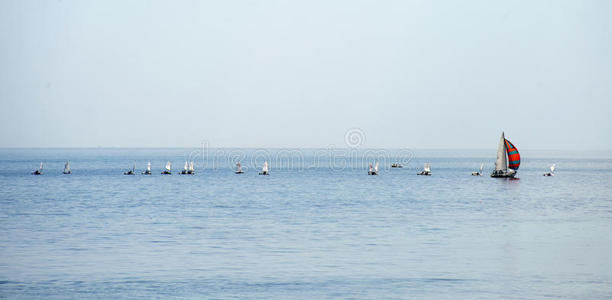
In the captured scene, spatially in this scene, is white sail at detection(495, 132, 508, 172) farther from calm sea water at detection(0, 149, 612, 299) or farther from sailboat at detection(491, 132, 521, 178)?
calm sea water at detection(0, 149, 612, 299)

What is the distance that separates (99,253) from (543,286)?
70.1ft

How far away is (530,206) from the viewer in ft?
224

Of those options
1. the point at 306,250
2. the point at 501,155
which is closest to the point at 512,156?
the point at 501,155

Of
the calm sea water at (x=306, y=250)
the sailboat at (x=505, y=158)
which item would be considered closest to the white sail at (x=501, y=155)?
the sailboat at (x=505, y=158)

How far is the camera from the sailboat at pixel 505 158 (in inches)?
4342

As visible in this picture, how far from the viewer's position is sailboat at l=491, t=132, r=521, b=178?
110275mm

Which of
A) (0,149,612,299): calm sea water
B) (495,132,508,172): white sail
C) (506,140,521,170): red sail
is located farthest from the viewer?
(506,140,521,170): red sail

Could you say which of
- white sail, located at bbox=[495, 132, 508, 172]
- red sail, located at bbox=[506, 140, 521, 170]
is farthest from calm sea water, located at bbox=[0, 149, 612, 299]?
red sail, located at bbox=[506, 140, 521, 170]

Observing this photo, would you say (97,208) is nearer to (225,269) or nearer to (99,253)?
(99,253)

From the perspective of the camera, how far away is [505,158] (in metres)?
117

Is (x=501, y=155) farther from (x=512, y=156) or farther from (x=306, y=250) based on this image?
(x=306, y=250)

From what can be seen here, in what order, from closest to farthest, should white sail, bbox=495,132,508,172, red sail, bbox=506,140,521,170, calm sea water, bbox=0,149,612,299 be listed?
calm sea water, bbox=0,149,612,299 → white sail, bbox=495,132,508,172 → red sail, bbox=506,140,521,170

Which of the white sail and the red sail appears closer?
the white sail

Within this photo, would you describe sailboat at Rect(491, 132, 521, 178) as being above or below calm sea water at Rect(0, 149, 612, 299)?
above
